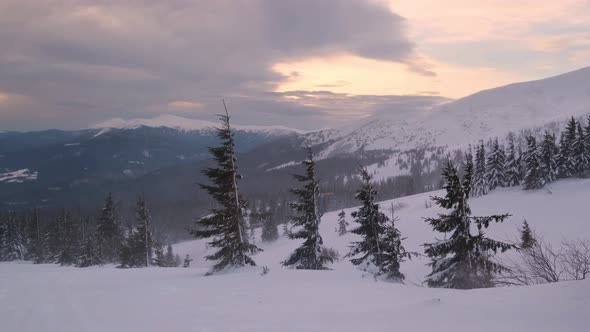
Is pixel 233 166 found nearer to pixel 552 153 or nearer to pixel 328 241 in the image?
pixel 328 241

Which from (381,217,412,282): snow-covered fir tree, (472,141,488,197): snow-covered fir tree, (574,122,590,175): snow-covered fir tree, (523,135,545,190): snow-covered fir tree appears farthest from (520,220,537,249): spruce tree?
(472,141,488,197): snow-covered fir tree

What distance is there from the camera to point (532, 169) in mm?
57969

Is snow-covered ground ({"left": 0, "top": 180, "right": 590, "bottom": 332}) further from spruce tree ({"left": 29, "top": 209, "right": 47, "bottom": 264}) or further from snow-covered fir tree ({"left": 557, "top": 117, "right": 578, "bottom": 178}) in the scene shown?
snow-covered fir tree ({"left": 557, "top": 117, "right": 578, "bottom": 178})

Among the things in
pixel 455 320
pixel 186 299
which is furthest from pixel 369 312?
pixel 186 299

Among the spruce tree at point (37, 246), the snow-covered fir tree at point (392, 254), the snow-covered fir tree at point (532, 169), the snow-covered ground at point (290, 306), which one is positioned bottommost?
the spruce tree at point (37, 246)

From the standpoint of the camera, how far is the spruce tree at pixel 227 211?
1822 cm

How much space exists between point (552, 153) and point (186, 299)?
72.4 m

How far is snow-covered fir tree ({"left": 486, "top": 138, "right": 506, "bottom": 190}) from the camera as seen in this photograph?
6650cm

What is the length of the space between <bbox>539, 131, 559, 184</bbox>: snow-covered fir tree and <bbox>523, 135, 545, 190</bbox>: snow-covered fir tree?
25.8 inches

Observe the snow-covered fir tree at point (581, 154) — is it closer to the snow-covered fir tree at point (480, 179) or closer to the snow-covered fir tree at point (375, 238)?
the snow-covered fir tree at point (480, 179)

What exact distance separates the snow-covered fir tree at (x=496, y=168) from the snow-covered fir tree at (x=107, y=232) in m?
72.7

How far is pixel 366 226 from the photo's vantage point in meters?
20.1

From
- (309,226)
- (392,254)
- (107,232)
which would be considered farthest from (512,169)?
(107,232)

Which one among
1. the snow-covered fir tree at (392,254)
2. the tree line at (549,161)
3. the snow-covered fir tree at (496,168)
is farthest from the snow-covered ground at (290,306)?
the snow-covered fir tree at (496,168)
